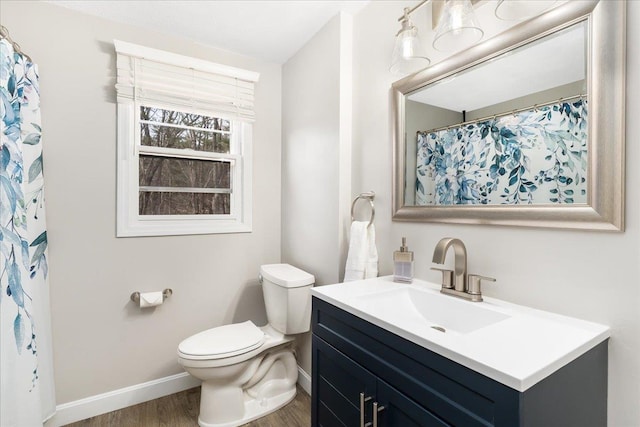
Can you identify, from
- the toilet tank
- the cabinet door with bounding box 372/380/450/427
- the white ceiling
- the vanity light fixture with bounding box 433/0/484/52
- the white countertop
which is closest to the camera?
the white countertop

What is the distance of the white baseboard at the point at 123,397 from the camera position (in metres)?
1.77

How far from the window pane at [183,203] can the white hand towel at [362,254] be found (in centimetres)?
111

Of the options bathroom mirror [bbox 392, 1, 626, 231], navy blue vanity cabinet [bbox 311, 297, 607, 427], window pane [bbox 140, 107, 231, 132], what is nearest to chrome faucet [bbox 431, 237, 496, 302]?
bathroom mirror [bbox 392, 1, 626, 231]

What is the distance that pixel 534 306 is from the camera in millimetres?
1027

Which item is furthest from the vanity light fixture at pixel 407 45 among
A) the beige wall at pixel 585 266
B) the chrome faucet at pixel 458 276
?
the chrome faucet at pixel 458 276

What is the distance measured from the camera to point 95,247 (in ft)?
6.07

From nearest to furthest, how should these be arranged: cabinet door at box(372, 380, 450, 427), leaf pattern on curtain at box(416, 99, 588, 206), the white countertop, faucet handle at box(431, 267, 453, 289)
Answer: the white countertop → cabinet door at box(372, 380, 450, 427) → leaf pattern on curtain at box(416, 99, 588, 206) → faucet handle at box(431, 267, 453, 289)

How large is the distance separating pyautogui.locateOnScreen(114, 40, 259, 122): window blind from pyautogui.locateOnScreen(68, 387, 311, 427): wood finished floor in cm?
186

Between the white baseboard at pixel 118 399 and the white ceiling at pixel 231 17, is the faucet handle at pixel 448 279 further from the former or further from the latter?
the white baseboard at pixel 118 399

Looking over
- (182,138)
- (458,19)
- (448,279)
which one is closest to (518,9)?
(458,19)

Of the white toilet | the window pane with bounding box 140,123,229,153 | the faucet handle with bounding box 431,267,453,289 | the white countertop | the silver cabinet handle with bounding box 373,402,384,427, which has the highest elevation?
the window pane with bounding box 140,123,229,153

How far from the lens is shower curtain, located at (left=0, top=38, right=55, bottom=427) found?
1.27m

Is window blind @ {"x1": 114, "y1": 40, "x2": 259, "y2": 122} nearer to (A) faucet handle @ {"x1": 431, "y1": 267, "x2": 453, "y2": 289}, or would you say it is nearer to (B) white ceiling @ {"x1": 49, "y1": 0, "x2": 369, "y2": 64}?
(B) white ceiling @ {"x1": 49, "y1": 0, "x2": 369, "y2": 64}

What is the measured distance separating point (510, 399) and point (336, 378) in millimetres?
696
